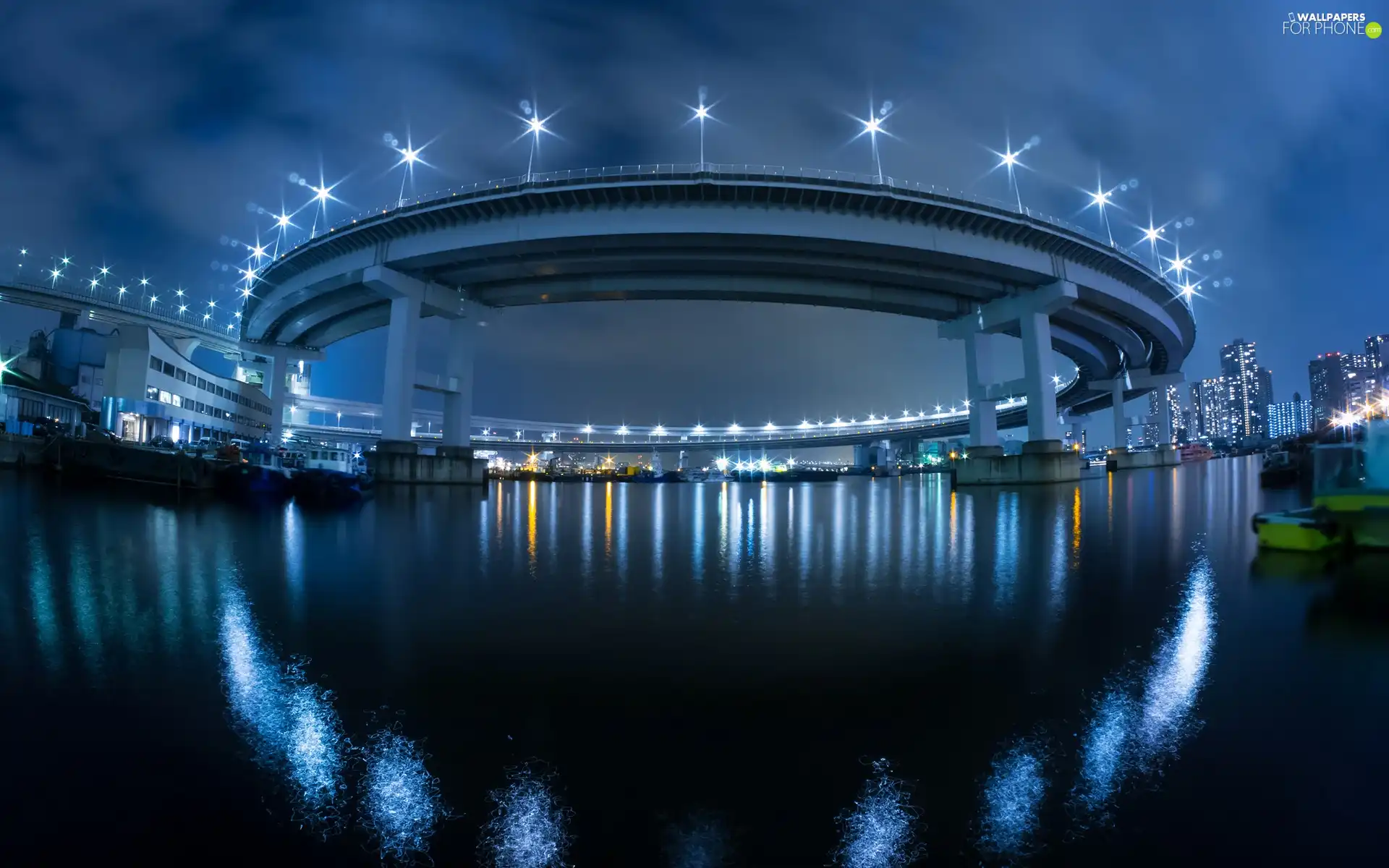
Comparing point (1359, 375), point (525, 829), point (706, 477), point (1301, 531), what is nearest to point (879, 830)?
point (525, 829)

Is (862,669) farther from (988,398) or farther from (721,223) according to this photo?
(988,398)

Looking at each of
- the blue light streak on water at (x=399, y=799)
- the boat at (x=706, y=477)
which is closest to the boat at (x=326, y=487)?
the blue light streak on water at (x=399, y=799)

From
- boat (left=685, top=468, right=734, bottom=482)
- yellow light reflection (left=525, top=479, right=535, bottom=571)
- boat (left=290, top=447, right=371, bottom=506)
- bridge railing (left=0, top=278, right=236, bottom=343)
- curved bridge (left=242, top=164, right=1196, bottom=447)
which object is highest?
bridge railing (left=0, top=278, right=236, bottom=343)

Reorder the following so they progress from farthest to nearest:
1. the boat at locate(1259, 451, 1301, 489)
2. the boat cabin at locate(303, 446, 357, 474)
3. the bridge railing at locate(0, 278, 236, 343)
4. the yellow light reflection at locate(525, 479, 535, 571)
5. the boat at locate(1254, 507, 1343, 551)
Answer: the bridge railing at locate(0, 278, 236, 343)
the boat at locate(1259, 451, 1301, 489)
the boat cabin at locate(303, 446, 357, 474)
the yellow light reflection at locate(525, 479, 535, 571)
the boat at locate(1254, 507, 1343, 551)

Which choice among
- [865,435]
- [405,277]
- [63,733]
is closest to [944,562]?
[63,733]

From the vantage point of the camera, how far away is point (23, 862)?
3.09m

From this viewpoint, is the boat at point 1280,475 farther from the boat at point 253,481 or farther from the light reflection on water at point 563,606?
the boat at point 253,481

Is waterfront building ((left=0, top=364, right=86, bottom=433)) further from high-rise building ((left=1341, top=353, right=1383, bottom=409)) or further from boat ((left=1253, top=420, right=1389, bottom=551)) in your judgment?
high-rise building ((left=1341, top=353, right=1383, bottom=409))

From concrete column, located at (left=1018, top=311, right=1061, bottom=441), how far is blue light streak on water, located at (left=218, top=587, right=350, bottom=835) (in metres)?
48.1

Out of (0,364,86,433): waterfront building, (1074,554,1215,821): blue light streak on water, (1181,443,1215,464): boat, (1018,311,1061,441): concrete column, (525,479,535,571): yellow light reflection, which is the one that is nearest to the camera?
(1074,554,1215,821): blue light streak on water

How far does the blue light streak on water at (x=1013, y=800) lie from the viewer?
128 inches

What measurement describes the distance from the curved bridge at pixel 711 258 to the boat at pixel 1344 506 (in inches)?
1045

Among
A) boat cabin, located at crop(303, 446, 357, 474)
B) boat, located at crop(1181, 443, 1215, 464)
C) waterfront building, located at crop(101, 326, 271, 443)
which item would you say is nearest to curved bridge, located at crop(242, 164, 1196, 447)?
boat cabin, located at crop(303, 446, 357, 474)

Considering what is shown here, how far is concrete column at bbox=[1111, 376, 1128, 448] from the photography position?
8419 centimetres
